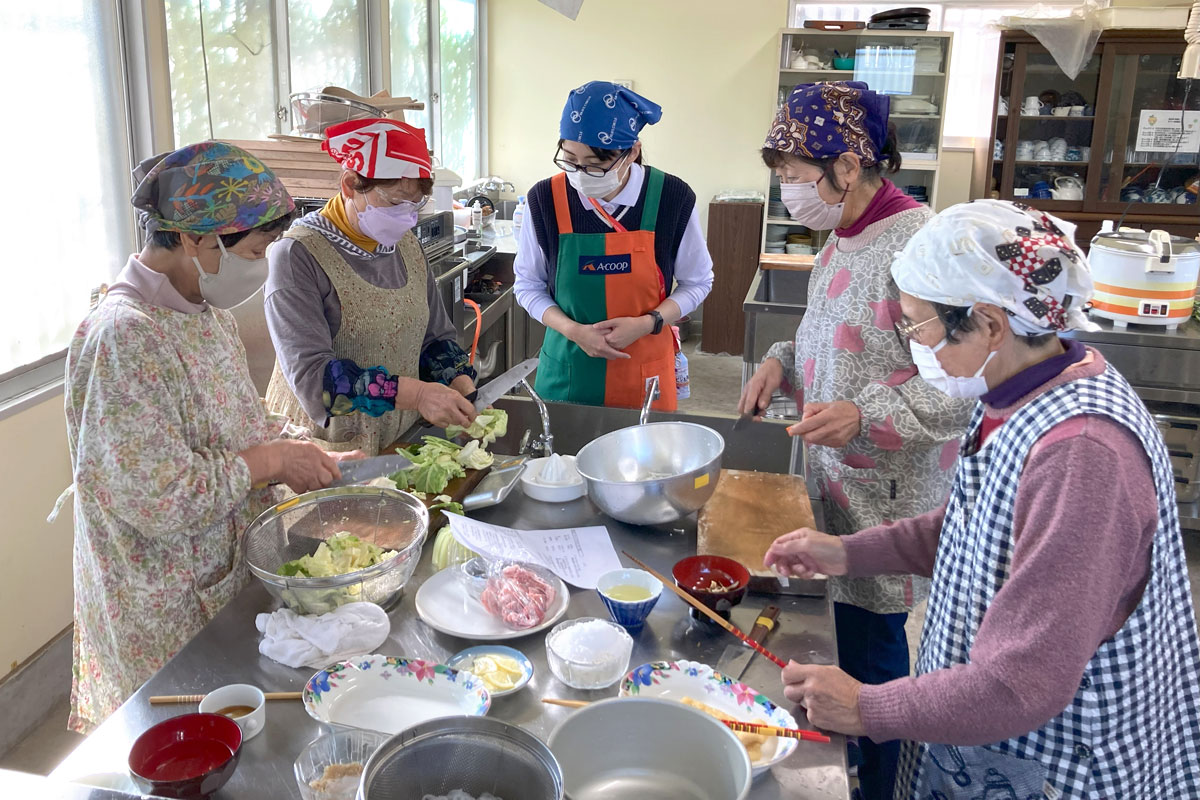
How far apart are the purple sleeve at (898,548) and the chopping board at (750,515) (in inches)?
6.2

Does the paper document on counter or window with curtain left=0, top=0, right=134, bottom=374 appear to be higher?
window with curtain left=0, top=0, right=134, bottom=374

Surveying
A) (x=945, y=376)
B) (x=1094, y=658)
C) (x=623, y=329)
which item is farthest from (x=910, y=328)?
(x=623, y=329)

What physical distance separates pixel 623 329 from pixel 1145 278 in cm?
248

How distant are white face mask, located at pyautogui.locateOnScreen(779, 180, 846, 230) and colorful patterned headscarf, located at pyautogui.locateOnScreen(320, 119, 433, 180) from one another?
0.89 metres

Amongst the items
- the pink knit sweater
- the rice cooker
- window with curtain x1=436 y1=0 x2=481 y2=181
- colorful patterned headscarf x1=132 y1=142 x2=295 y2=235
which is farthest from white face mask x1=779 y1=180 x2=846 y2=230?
window with curtain x1=436 y1=0 x2=481 y2=181

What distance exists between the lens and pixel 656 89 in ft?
23.9

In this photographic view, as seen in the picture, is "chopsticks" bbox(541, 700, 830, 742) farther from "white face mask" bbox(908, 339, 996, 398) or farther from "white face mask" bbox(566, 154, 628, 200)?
"white face mask" bbox(566, 154, 628, 200)

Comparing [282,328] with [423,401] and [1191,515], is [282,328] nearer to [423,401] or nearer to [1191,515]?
[423,401]

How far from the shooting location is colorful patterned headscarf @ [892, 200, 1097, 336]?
118 centimetres

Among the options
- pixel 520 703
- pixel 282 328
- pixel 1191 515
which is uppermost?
pixel 282 328

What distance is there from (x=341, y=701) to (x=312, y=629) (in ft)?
Answer: 0.56

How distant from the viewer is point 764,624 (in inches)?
58.8

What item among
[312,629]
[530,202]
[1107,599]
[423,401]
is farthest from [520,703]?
[530,202]

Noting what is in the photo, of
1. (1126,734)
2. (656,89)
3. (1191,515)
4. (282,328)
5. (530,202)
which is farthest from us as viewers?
(656,89)
